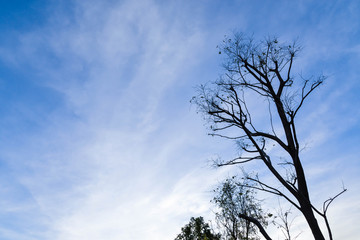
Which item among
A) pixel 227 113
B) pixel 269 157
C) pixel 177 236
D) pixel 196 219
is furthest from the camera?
pixel 196 219

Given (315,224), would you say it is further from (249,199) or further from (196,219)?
(196,219)

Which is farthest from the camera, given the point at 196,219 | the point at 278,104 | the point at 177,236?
→ the point at 196,219

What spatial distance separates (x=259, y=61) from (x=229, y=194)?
55.8 ft

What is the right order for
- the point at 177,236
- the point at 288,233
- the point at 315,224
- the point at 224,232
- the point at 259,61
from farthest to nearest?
1. the point at 177,236
2. the point at 224,232
3. the point at 288,233
4. the point at 259,61
5. the point at 315,224

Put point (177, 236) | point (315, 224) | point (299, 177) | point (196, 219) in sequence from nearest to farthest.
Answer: point (315, 224)
point (299, 177)
point (177, 236)
point (196, 219)

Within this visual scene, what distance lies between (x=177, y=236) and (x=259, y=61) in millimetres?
52701

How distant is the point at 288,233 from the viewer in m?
10.7

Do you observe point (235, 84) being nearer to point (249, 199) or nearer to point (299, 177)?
point (299, 177)

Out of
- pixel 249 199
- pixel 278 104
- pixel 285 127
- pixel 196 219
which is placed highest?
pixel 196 219

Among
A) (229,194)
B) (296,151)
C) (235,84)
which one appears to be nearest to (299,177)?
(296,151)

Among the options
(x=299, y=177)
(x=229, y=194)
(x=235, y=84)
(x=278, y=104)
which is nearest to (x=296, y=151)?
(x=299, y=177)

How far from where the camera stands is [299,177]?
4973 mm

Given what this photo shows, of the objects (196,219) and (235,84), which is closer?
(235,84)

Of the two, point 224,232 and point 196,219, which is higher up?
point 196,219
